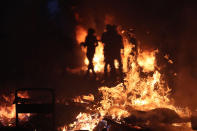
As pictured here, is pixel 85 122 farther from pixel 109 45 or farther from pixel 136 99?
pixel 109 45

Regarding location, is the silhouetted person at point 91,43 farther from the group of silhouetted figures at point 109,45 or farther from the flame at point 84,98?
the flame at point 84,98

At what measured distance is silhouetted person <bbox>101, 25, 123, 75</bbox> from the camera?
1073 cm

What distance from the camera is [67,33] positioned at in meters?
12.9

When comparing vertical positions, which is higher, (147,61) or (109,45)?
(109,45)

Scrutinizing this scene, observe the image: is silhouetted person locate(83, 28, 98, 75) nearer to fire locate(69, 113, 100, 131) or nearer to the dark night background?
the dark night background

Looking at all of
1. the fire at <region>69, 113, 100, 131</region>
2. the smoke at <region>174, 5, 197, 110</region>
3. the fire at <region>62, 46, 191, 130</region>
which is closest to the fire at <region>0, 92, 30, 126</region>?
the fire at <region>69, 113, 100, 131</region>

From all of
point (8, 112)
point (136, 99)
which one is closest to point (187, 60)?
point (136, 99)

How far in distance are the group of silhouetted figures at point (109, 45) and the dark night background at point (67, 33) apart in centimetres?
71

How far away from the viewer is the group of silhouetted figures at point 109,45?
423 inches

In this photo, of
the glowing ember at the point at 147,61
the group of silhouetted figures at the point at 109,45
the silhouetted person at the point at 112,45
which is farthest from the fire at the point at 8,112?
the glowing ember at the point at 147,61

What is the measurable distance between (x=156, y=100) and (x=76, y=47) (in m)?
5.72

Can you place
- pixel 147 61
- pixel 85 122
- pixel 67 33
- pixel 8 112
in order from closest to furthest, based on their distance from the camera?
pixel 85 122
pixel 8 112
pixel 147 61
pixel 67 33

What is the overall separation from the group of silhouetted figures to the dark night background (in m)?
0.71

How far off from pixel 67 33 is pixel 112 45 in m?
3.07
